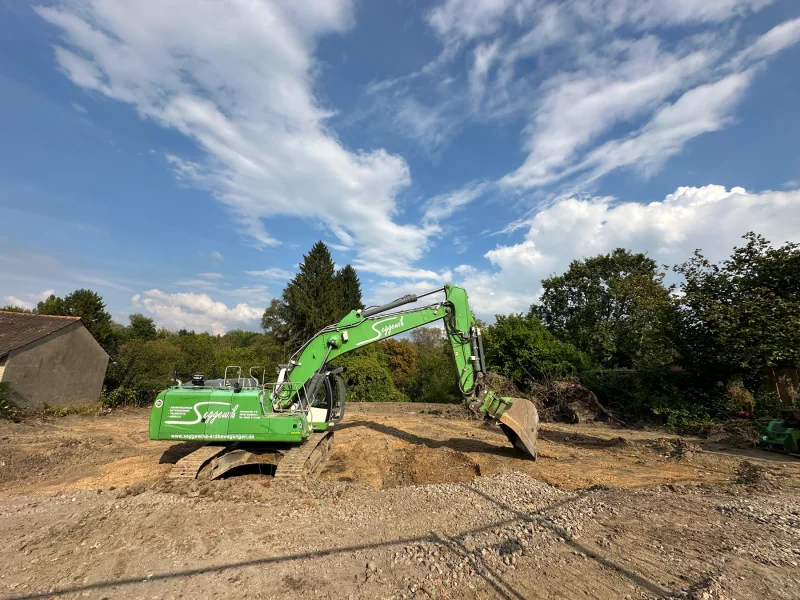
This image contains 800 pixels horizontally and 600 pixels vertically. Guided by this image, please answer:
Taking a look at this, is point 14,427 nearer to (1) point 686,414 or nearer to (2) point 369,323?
(2) point 369,323

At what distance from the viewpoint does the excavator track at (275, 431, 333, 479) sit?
22.0 feet

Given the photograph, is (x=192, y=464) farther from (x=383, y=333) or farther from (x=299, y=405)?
(x=383, y=333)

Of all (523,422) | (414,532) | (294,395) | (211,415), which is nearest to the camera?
(414,532)

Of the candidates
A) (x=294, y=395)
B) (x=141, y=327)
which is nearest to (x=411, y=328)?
(x=294, y=395)

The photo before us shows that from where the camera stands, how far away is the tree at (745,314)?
12.3m

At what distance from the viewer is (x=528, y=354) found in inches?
770

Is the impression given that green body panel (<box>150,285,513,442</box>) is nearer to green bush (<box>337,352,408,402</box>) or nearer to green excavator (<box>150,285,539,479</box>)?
green excavator (<box>150,285,539,479</box>)

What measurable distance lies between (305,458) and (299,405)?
125 centimetres

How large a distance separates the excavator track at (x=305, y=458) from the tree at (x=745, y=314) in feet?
44.2

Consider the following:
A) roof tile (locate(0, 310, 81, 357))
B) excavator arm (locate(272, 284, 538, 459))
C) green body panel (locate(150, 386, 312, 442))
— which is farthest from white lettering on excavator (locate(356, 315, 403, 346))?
roof tile (locate(0, 310, 81, 357))

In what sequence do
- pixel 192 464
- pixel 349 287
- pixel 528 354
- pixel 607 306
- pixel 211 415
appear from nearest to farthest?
pixel 192 464
pixel 211 415
pixel 528 354
pixel 607 306
pixel 349 287

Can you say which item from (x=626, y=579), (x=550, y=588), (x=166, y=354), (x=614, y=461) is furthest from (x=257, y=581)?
(x=166, y=354)

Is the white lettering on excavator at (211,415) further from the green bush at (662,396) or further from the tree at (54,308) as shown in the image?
the tree at (54,308)

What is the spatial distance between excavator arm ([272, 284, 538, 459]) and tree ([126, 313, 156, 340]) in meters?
46.5
